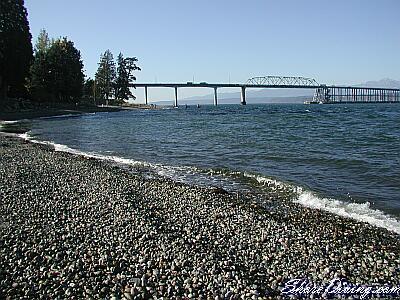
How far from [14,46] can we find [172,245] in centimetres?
7240

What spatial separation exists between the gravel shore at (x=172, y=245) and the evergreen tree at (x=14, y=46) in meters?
62.6

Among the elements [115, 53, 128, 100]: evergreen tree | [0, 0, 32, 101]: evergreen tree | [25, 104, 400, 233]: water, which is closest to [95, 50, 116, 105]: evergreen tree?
[115, 53, 128, 100]: evergreen tree

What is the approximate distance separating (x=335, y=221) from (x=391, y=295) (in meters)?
4.40

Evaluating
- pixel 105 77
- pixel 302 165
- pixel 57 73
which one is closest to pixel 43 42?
pixel 57 73

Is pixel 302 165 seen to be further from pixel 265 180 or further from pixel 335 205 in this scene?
pixel 335 205

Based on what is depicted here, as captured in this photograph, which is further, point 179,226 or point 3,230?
point 179,226

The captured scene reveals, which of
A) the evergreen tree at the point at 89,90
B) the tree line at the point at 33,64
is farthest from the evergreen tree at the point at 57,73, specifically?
the evergreen tree at the point at 89,90

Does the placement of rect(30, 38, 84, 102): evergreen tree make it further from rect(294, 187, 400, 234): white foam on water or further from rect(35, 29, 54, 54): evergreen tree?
rect(294, 187, 400, 234): white foam on water

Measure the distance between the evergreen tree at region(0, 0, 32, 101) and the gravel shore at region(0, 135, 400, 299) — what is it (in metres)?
62.6

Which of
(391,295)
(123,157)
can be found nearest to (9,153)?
(123,157)

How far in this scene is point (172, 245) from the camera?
28.3 ft

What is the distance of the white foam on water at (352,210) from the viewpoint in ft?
36.0

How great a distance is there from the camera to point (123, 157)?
82.2 ft

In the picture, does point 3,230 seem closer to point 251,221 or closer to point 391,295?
point 251,221
